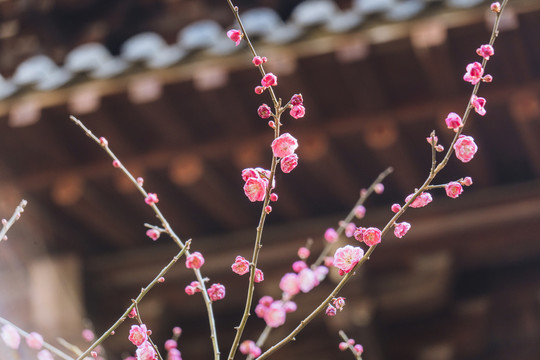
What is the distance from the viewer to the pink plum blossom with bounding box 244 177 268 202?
4.25ft

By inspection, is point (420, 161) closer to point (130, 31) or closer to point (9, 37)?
point (130, 31)

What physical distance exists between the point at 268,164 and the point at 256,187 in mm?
1367

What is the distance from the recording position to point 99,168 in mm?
2707

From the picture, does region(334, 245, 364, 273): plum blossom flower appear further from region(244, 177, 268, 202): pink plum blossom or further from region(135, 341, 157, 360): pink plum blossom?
region(135, 341, 157, 360): pink plum blossom

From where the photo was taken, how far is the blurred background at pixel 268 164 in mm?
2398

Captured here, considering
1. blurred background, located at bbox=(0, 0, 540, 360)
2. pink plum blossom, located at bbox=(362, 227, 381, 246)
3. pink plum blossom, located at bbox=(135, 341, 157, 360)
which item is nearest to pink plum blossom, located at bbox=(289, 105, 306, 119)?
pink plum blossom, located at bbox=(362, 227, 381, 246)

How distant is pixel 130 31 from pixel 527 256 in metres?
1.93

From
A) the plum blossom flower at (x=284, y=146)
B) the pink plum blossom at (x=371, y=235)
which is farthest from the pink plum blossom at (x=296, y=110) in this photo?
the pink plum blossom at (x=371, y=235)

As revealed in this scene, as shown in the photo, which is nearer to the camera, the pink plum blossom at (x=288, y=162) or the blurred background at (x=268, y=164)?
the pink plum blossom at (x=288, y=162)

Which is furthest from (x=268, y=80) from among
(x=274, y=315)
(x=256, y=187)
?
(x=274, y=315)

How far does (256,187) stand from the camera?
1305 millimetres

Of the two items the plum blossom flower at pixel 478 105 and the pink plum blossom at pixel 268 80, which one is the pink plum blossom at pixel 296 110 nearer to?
the pink plum blossom at pixel 268 80

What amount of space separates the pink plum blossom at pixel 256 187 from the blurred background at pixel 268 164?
1087mm

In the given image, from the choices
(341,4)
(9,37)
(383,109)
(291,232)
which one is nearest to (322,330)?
(291,232)
